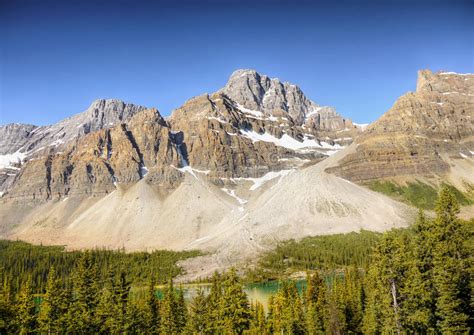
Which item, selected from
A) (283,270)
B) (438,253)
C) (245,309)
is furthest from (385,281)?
(283,270)

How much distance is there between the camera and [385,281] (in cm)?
4166

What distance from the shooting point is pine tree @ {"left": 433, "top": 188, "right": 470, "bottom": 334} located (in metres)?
36.6

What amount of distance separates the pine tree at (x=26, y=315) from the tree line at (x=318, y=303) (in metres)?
0.13

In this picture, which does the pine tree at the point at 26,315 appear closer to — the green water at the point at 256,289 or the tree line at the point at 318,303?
the tree line at the point at 318,303

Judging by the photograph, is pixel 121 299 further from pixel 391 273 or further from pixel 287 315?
pixel 391 273

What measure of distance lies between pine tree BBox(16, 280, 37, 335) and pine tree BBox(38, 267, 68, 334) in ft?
8.05

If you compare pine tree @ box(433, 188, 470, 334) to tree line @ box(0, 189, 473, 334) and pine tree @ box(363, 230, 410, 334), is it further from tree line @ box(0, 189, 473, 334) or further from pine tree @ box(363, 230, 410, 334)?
pine tree @ box(363, 230, 410, 334)

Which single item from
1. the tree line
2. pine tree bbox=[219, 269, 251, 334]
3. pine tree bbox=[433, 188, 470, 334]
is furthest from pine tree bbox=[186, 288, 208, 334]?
pine tree bbox=[433, 188, 470, 334]

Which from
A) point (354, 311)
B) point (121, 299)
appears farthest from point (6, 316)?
point (354, 311)

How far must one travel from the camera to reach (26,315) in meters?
58.2

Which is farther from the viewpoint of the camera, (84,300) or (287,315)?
Result: (287,315)

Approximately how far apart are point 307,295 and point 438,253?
44275mm

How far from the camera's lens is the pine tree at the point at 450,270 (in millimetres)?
36594

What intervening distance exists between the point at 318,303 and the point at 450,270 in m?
36.7
